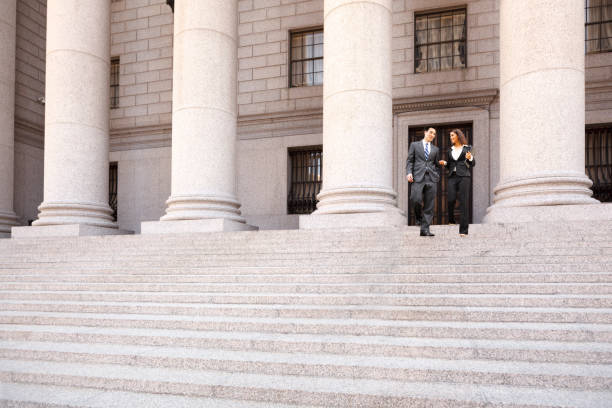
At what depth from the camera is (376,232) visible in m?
10.4

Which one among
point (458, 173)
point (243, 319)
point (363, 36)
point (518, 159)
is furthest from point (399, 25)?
point (243, 319)

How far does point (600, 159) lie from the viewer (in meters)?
18.0

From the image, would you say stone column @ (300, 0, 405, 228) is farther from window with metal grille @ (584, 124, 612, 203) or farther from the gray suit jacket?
window with metal grille @ (584, 124, 612, 203)

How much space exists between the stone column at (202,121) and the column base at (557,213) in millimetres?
7216

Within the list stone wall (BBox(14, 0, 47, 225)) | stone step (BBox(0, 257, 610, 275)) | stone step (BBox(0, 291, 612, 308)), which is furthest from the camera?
stone wall (BBox(14, 0, 47, 225))

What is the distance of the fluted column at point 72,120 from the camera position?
14930mm

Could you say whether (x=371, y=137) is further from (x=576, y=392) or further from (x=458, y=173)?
(x=576, y=392)

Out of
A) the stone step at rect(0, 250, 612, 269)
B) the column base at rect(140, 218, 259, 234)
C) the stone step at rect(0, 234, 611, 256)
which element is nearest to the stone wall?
the stone step at rect(0, 234, 611, 256)

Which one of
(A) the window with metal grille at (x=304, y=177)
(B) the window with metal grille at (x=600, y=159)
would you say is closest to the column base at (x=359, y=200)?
(A) the window with metal grille at (x=304, y=177)

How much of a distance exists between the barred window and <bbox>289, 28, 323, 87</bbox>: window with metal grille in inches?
401

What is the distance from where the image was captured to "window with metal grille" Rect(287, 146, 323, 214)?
20.9 m

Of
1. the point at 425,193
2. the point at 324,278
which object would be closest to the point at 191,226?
the point at 324,278

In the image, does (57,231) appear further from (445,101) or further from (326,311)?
(445,101)

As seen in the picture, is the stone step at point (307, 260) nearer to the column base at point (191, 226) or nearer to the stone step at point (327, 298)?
the stone step at point (327, 298)
